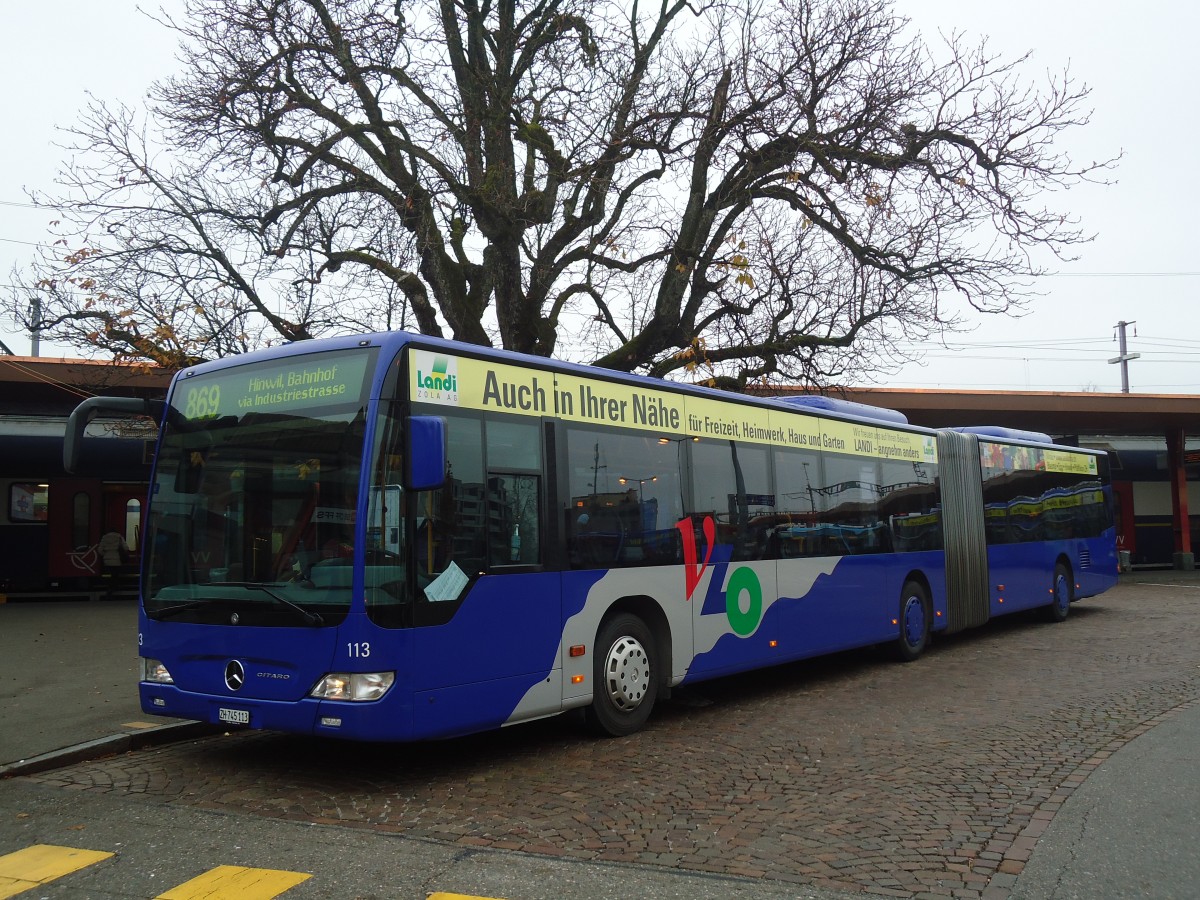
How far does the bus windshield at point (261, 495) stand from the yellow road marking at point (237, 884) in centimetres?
174

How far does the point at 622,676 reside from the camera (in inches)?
334

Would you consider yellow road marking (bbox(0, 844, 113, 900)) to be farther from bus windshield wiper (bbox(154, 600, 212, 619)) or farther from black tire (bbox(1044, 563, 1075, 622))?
black tire (bbox(1044, 563, 1075, 622))

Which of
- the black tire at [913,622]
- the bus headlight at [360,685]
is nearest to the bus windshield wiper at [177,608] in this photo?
the bus headlight at [360,685]

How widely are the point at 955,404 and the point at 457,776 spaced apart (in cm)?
2113

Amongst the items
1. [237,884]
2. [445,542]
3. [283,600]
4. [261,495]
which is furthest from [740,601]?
Answer: [237,884]

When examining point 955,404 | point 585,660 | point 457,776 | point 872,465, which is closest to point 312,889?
point 457,776

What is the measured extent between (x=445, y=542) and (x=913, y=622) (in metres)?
8.42

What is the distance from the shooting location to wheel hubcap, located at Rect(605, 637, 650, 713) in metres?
8.39

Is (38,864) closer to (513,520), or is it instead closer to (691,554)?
(513,520)

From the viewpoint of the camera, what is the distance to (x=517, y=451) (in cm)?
764

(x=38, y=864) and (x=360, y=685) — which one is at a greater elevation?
(x=360, y=685)

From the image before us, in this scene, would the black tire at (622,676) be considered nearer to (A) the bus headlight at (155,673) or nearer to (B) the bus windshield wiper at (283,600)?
(B) the bus windshield wiper at (283,600)

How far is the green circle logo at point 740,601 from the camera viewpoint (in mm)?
9812

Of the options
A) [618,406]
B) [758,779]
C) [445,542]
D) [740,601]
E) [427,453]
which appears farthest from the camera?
[740,601]
